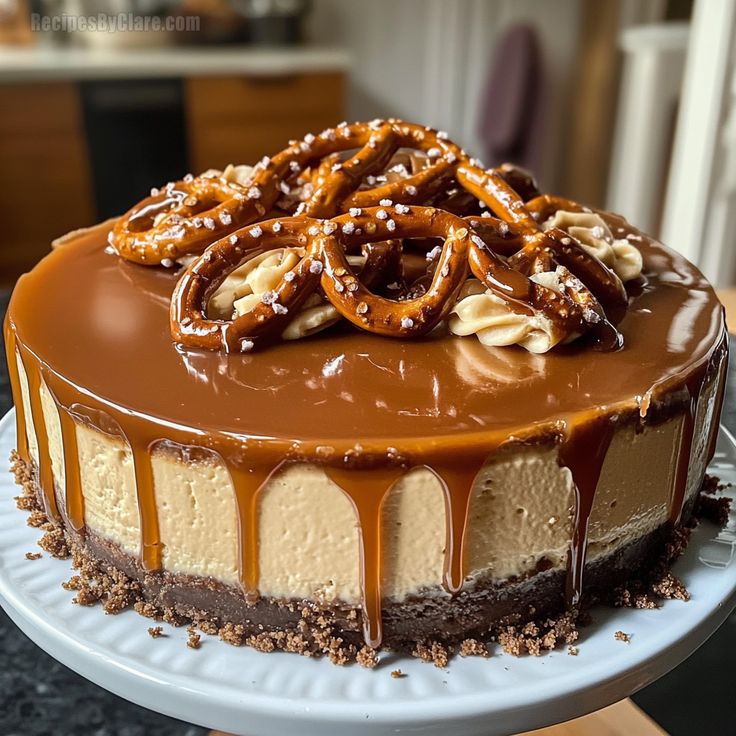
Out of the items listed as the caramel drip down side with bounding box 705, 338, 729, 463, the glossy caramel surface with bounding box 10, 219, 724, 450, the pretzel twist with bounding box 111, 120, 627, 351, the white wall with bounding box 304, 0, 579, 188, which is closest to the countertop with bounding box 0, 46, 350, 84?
the white wall with bounding box 304, 0, 579, 188

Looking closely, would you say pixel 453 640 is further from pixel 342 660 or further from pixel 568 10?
pixel 568 10

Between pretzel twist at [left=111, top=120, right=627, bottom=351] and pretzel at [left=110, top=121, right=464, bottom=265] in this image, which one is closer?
pretzel twist at [left=111, top=120, right=627, bottom=351]

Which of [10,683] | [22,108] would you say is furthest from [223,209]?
[22,108]

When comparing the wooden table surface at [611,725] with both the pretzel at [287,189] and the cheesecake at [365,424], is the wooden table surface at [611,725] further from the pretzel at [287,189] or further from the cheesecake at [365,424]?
the pretzel at [287,189]

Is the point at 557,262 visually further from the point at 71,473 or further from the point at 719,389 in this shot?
the point at 71,473

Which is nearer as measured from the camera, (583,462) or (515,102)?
(583,462)

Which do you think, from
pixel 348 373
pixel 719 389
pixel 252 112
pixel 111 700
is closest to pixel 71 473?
pixel 348 373

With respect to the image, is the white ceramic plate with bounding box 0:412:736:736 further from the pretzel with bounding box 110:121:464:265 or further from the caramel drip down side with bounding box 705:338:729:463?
the pretzel with bounding box 110:121:464:265
